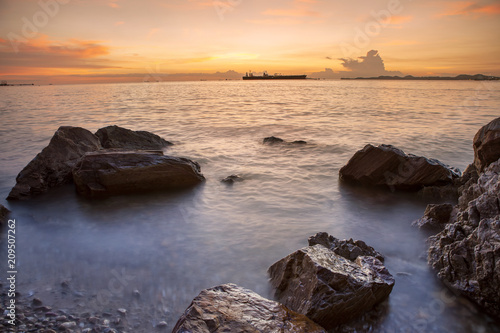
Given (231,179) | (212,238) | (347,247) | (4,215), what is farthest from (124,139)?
(347,247)

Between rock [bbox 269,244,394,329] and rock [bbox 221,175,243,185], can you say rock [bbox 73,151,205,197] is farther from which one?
rock [bbox 269,244,394,329]

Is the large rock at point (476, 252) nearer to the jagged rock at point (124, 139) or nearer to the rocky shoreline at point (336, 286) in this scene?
the rocky shoreline at point (336, 286)

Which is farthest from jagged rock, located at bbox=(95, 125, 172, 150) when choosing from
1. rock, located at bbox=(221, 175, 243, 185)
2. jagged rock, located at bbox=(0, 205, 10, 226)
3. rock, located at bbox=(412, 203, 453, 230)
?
rock, located at bbox=(412, 203, 453, 230)

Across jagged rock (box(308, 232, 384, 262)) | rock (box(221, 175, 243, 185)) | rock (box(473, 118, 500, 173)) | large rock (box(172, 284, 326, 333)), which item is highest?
rock (box(473, 118, 500, 173))

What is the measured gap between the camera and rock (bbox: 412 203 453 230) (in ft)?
17.1

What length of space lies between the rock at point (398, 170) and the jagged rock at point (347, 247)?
10.4 feet

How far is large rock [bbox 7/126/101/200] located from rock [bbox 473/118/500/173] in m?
8.98

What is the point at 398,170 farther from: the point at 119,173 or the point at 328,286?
the point at 119,173

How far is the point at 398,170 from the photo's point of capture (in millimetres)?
7148

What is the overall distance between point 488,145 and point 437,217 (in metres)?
1.57

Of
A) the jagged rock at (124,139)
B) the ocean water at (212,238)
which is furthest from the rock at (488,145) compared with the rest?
the jagged rock at (124,139)

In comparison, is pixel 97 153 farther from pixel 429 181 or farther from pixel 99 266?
pixel 429 181

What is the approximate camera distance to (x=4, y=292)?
376cm

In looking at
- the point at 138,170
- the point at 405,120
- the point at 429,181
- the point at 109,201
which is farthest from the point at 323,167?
the point at 405,120
